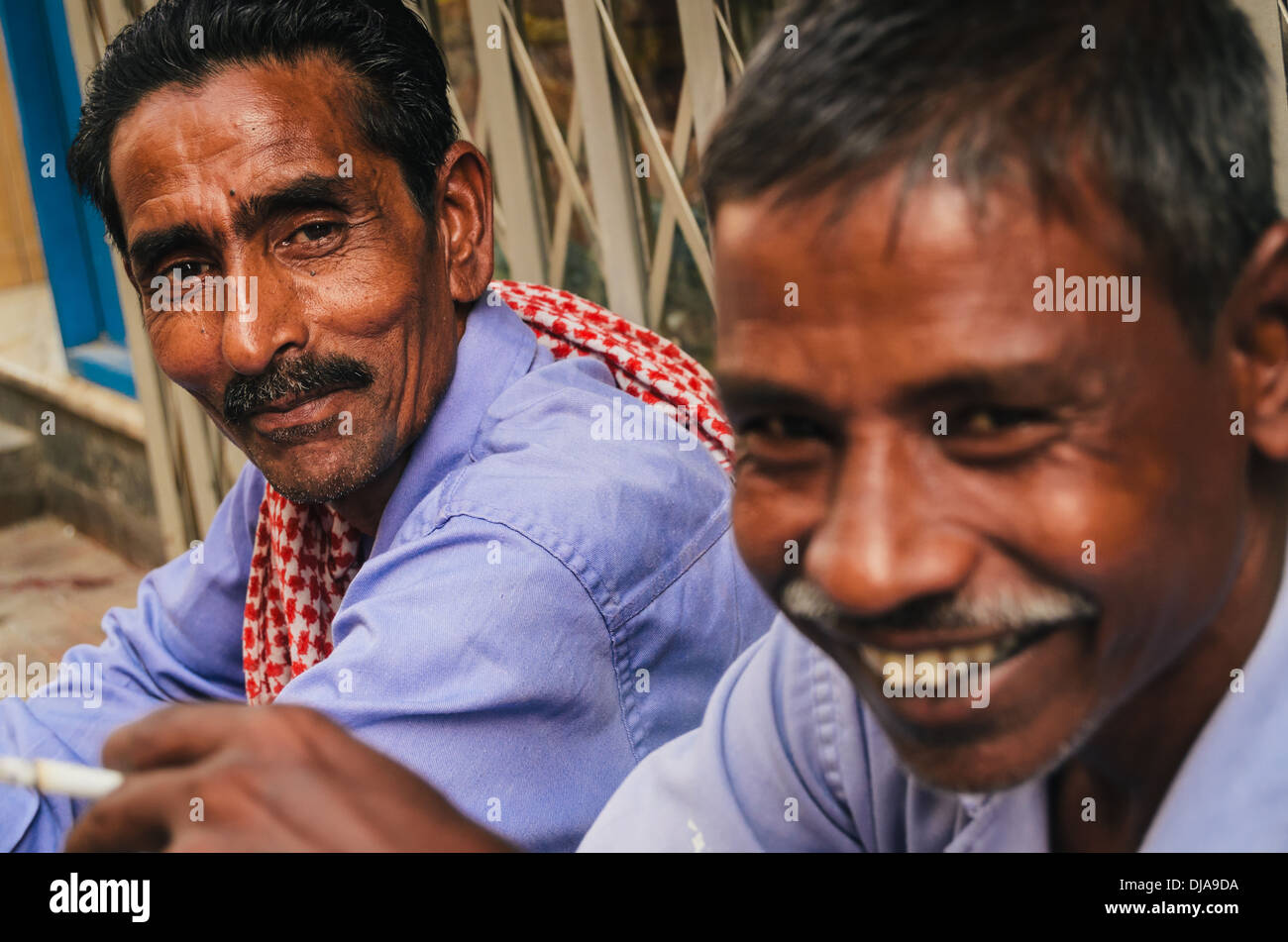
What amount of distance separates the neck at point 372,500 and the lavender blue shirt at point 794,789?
858mm

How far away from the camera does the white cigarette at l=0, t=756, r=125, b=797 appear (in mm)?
1011

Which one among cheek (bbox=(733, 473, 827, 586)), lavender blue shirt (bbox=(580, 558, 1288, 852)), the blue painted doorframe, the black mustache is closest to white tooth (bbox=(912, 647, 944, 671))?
cheek (bbox=(733, 473, 827, 586))

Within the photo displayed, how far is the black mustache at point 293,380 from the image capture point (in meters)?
1.85

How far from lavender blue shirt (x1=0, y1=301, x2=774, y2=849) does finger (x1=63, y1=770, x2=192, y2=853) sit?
1.66ft

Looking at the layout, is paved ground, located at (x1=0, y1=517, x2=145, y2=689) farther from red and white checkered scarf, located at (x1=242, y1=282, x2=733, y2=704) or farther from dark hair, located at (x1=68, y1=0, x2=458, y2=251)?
dark hair, located at (x1=68, y1=0, x2=458, y2=251)

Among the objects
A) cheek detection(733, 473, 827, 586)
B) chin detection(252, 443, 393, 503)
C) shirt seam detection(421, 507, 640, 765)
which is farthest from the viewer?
chin detection(252, 443, 393, 503)

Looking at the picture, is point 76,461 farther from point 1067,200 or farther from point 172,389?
point 1067,200

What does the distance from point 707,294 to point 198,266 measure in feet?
4.84

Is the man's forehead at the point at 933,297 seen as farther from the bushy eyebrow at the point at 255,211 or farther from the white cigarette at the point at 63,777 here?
the bushy eyebrow at the point at 255,211

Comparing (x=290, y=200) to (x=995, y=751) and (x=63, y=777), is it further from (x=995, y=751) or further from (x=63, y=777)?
(x=995, y=751)

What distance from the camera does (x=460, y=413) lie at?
1.99m

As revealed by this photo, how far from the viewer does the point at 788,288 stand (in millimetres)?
865

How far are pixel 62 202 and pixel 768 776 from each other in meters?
5.03

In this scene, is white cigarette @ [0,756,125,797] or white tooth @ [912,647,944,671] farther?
white cigarette @ [0,756,125,797]
